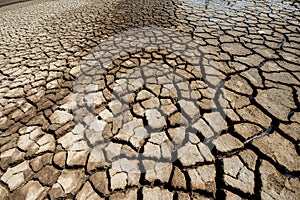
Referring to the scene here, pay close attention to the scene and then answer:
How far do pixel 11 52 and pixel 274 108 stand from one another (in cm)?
363

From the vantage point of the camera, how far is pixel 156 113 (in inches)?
63.6

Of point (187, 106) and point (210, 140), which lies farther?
point (187, 106)

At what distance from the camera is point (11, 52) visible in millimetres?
2910

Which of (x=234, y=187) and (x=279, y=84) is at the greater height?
(x=279, y=84)

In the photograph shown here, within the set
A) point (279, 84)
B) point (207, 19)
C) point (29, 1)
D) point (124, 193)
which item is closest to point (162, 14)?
point (207, 19)

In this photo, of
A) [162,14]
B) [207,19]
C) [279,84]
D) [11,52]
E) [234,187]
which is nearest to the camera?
[234,187]

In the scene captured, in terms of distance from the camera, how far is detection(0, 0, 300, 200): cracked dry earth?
1176mm

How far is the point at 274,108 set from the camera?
5.05 feet

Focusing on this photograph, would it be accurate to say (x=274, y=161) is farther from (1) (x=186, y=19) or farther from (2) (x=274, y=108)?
(1) (x=186, y=19)

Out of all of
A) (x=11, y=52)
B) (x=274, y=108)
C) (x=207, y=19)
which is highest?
(x=207, y=19)

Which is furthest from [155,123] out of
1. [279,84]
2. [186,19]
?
[186,19]

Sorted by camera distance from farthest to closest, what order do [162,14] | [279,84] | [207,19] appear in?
[162,14] < [207,19] < [279,84]

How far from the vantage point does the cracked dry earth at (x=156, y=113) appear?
1.18 meters

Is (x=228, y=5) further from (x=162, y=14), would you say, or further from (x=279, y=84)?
(x=279, y=84)
